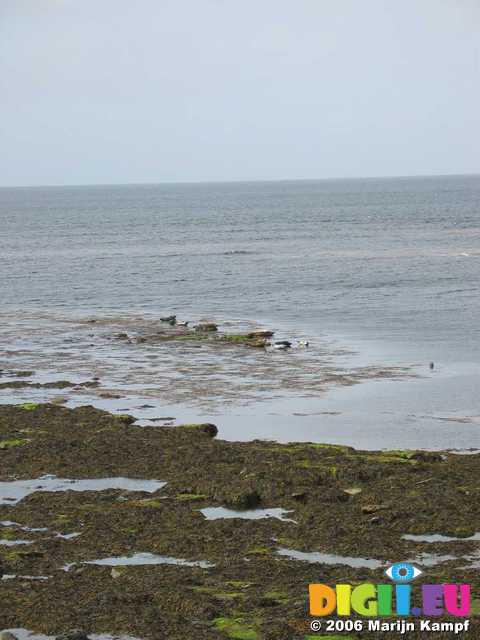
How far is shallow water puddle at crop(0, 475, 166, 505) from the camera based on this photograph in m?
22.1

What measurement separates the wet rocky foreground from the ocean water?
344 centimetres

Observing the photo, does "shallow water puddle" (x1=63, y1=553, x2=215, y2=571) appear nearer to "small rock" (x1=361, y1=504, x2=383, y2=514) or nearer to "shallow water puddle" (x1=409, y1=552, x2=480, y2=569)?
"shallow water puddle" (x1=409, y1=552, x2=480, y2=569)

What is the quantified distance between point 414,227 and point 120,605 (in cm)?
12448

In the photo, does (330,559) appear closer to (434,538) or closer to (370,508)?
(434,538)

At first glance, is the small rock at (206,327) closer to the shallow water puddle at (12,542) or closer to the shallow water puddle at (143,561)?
the shallow water puddle at (12,542)

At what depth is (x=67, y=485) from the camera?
74.2ft

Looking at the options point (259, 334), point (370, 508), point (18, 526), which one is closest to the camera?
point (18, 526)

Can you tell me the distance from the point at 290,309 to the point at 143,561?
136ft

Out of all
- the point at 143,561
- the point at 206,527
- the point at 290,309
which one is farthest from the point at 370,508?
the point at 290,309

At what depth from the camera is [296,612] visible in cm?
1488

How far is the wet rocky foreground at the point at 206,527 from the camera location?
15.2 metres

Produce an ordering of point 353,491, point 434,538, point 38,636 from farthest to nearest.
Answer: point 353,491 < point 434,538 < point 38,636

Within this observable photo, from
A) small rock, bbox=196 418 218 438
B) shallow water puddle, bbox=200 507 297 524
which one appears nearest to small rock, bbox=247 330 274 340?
small rock, bbox=196 418 218 438

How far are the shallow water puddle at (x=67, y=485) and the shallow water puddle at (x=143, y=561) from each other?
4.34 metres
